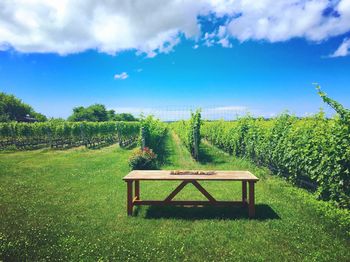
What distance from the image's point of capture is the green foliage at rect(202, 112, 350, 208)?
6191 millimetres

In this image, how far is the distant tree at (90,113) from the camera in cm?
9993

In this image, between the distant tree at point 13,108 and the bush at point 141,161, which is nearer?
the bush at point 141,161

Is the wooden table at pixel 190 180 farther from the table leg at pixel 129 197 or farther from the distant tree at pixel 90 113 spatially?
the distant tree at pixel 90 113

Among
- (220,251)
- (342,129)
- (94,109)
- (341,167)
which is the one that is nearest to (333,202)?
(341,167)

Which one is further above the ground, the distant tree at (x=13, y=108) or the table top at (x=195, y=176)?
the distant tree at (x=13, y=108)

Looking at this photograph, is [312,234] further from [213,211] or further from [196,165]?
[196,165]

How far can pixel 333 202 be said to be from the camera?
20.7 ft

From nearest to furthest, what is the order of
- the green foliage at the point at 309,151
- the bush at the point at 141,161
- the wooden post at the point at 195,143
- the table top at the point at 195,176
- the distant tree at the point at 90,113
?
the table top at the point at 195,176
the green foliage at the point at 309,151
the bush at the point at 141,161
the wooden post at the point at 195,143
the distant tree at the point at 90,113

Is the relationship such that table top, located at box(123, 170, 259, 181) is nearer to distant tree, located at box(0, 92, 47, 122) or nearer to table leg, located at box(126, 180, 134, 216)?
table leg, located at box(126, 180, 134, 216)

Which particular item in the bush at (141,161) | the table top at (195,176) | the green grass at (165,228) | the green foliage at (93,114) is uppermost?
the green foliage at (93,114)

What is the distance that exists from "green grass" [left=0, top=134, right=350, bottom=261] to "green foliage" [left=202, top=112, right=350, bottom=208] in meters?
0.49

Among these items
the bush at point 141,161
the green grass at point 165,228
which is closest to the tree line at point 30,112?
the bush at point 141,161

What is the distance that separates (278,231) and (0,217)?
566 cm

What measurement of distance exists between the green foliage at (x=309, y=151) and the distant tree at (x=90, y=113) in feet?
307
